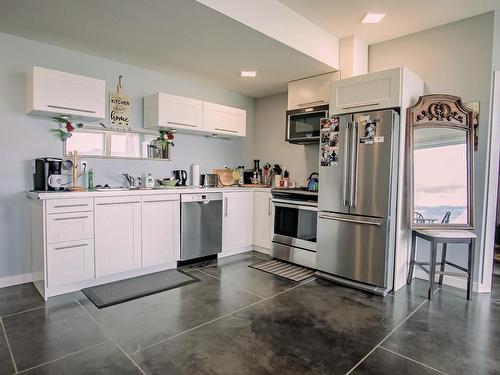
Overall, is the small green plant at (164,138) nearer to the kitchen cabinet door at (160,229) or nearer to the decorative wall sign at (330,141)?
the kitchen cabinet door at (160,229)

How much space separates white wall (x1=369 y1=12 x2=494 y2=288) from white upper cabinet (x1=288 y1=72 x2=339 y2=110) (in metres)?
0.91

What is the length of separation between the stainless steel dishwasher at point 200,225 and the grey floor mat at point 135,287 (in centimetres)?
38

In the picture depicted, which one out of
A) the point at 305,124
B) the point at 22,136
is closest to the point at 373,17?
the point at 305,124

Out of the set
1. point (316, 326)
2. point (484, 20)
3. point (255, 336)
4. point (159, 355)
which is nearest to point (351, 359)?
point (316, 326)

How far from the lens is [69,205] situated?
2.90 meters

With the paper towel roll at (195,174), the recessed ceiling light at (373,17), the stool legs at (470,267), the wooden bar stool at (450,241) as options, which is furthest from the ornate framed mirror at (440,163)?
the paper towel roll at (195,174)

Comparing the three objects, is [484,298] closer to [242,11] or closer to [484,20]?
[484,20]

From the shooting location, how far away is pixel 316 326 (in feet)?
7.87

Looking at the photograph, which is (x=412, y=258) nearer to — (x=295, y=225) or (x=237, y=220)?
(x=295, y=225)

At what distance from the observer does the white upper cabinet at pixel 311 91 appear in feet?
13.0

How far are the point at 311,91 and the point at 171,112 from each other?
1.87m

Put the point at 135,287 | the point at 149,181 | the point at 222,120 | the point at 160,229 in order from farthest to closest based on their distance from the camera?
the point at 222,120 → the point at 149,181 → the point at 160,229 → the point at 135,287

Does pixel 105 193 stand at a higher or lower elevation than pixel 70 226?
higher

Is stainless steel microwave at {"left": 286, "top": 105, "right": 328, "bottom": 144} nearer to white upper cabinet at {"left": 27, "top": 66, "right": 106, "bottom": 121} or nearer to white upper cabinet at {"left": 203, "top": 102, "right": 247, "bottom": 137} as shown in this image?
white upper cabinet at {"left": 203, "top": 102, "right": 247, "bottom": 137}
